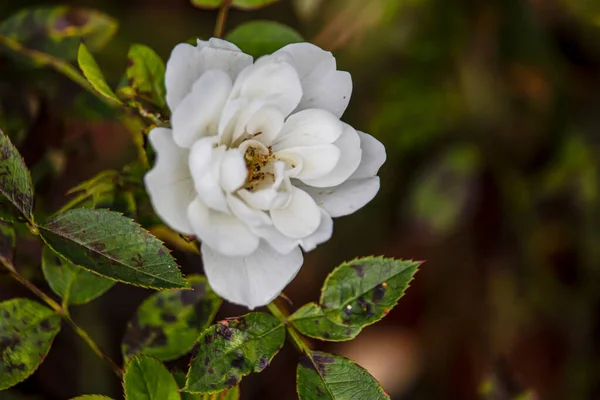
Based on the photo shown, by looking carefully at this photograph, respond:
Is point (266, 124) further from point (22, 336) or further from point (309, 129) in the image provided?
point (22, 336)

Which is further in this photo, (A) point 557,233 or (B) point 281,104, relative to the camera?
(A) point 557,233

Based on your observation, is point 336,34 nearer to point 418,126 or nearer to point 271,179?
point 418,126

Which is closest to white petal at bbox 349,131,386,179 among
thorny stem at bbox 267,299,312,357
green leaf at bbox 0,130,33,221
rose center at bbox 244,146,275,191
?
rose center at bbox 244,146,275,191

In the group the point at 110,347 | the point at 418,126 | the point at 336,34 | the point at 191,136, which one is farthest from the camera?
the point at 418,126

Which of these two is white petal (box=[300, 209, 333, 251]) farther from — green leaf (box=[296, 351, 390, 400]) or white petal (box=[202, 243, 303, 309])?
green leaf (box=[296, 351, 390, 400])

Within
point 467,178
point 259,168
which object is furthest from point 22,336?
point 467,178

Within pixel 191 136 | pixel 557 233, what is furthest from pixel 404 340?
pixel 191 136

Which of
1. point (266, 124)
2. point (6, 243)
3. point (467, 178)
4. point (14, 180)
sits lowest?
point (467, 178)
